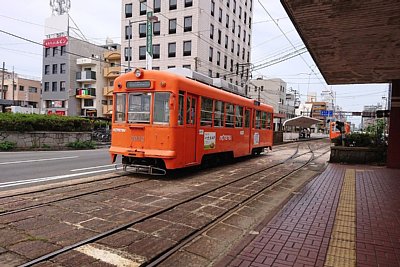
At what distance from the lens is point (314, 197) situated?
7574 millimetres

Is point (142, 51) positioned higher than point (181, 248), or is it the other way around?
point (142, 51)

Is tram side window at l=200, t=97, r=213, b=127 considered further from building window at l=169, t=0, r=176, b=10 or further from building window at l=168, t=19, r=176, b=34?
building window at l=169, t=0, r=176, b=10

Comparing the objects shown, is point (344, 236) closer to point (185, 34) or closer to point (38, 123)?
point (38, 123)

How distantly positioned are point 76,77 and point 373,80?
44.3 m

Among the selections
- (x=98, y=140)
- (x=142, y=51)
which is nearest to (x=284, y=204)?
(x=98, y=140)

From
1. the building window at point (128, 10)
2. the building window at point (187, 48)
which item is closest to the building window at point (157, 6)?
the building window at point (128, 10)

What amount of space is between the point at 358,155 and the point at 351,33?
8622 millimetres

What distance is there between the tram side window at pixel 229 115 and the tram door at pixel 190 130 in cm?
256

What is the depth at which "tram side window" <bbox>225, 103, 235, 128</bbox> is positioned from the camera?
484 inches

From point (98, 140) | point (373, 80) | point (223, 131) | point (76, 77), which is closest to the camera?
point (223, 131)

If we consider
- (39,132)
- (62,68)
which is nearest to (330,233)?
(39,132)

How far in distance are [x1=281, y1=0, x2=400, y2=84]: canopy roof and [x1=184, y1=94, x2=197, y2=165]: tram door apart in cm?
366

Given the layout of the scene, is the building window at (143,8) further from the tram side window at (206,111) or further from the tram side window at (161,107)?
the tram side window at (161,107)

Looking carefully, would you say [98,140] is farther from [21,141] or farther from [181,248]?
[181,248]
